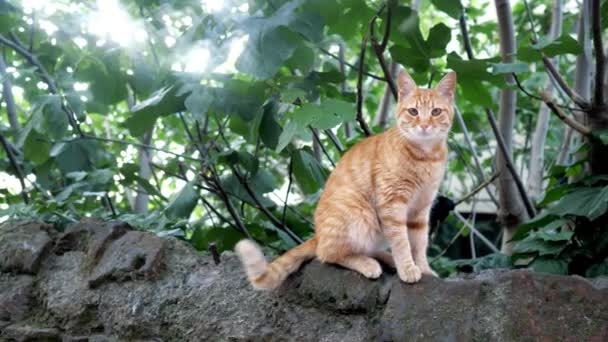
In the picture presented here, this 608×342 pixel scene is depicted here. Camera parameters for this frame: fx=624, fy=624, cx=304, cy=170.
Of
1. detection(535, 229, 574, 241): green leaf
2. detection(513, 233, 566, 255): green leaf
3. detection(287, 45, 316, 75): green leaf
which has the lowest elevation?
detection(513, 233, 566, 255): green leaf

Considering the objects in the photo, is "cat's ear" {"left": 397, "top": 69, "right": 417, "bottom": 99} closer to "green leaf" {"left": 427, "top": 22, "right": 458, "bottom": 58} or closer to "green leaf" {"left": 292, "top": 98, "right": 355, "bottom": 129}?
"green leaf" {"left": 427, "top": 22, "right": 458, "bottom": 58}

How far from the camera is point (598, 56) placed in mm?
1981

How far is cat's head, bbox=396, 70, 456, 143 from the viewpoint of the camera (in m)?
2.00

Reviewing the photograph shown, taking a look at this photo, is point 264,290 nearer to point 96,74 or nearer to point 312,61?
point 312,61

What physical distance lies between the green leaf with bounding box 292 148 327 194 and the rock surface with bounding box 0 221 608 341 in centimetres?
49

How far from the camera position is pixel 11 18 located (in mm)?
2844

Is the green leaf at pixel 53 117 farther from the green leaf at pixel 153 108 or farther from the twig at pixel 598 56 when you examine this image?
the twig at pixel 598 56

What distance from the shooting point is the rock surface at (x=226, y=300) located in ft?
5.14

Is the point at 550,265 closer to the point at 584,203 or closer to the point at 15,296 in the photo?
the point at 584,203

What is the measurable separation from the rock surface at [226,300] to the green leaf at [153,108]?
377mm

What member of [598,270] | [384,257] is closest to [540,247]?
[598,270]

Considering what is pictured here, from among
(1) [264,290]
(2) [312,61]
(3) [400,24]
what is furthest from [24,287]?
(3) [400,24]

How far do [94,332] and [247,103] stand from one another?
932 millimetres

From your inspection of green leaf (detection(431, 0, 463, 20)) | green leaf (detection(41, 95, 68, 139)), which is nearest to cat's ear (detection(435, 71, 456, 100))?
green leaf (detection(431, 0, 463, 20))
